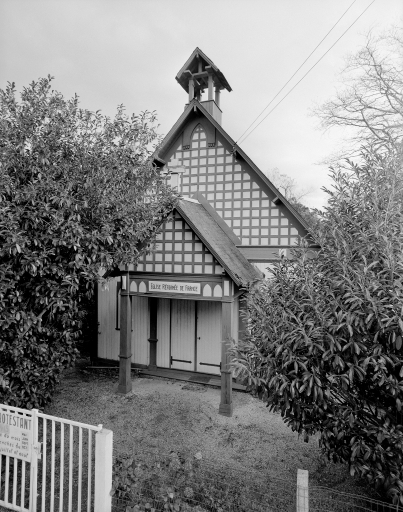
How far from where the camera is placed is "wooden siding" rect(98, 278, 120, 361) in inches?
475

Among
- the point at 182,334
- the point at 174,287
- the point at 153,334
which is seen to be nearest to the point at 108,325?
the point at 153,334

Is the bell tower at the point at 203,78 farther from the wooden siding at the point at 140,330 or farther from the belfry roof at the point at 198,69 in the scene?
the wooden siding at the point at 140,330

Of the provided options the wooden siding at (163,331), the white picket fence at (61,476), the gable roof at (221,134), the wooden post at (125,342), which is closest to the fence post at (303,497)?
the white picket fence at (61,476)

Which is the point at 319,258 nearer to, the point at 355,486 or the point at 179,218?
the point at 355,486

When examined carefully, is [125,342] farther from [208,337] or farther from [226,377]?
[226,377]

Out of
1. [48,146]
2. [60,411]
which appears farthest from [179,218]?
[60,411]

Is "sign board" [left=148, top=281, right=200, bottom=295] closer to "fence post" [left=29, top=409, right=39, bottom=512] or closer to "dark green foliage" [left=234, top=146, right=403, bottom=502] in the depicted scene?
"dark green foliage" [left=234, top=146, right=403, bottom=502]

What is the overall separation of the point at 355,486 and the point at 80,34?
37.5 feet

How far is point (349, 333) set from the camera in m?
3.76

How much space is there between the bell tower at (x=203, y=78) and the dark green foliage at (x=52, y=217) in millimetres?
6568

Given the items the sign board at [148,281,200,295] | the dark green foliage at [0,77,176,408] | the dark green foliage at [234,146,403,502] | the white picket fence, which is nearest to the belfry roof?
the dark green foliage at [0,77,176,408]

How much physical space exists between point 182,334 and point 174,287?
2664 mm

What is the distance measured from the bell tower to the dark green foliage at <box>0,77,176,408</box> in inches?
259

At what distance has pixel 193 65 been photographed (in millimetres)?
13492
